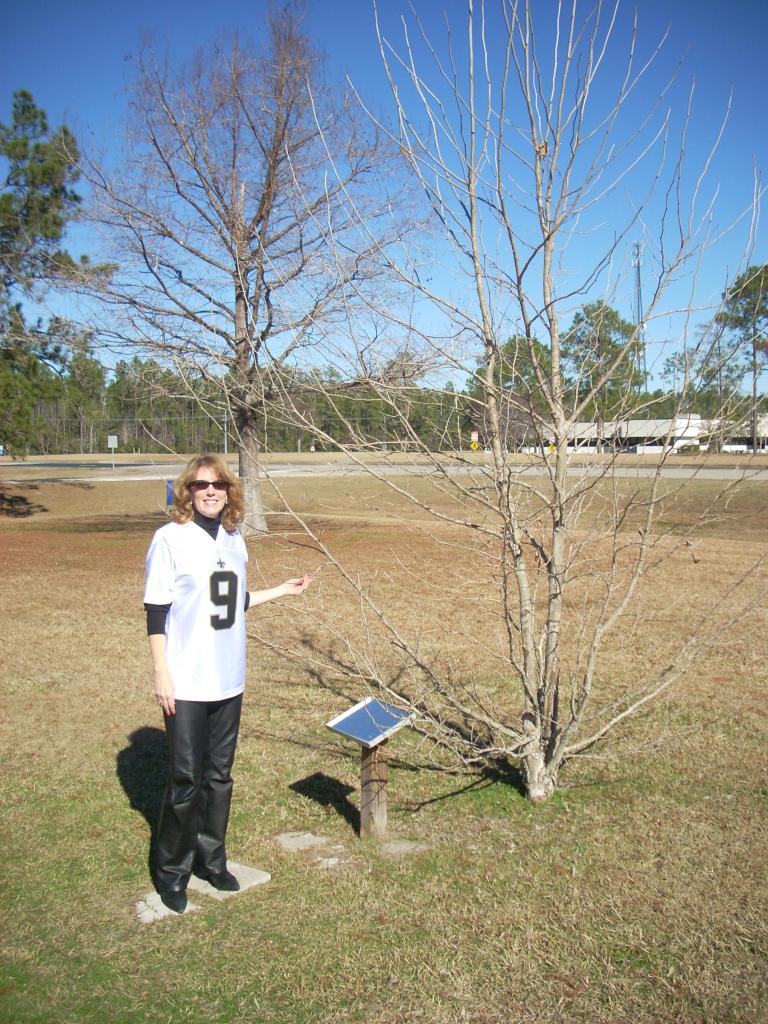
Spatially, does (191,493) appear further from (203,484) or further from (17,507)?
(17,507)

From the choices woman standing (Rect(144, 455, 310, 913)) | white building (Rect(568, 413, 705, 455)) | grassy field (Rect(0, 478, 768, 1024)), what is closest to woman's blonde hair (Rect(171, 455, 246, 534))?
woman standing (Rect(144, 455, 310, 913))

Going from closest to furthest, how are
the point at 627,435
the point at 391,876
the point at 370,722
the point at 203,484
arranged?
the point at 203,484 < the point at 391,876 < the point at 370,722 < the point at 627,435

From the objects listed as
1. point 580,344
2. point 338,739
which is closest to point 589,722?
point 338,739

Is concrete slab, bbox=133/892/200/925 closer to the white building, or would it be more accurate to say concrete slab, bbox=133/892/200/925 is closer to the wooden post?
the wooden post

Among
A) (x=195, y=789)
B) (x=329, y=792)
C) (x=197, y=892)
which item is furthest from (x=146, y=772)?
(x=195, y=789)

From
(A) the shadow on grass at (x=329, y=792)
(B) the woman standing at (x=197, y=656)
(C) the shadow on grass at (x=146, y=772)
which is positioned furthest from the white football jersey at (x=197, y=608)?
(A) the shadow on grass at (x=329, y=792)

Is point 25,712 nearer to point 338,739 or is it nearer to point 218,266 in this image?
point 338,739

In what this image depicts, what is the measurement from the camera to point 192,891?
157 inches

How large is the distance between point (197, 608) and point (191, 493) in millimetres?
492

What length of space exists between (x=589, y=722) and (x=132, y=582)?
25.3 feet

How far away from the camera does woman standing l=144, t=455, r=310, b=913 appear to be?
3.69 metres

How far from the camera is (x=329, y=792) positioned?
524 cm

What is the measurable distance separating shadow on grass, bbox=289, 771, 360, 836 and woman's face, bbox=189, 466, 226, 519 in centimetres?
199

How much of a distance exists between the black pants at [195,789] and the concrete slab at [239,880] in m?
0.10
